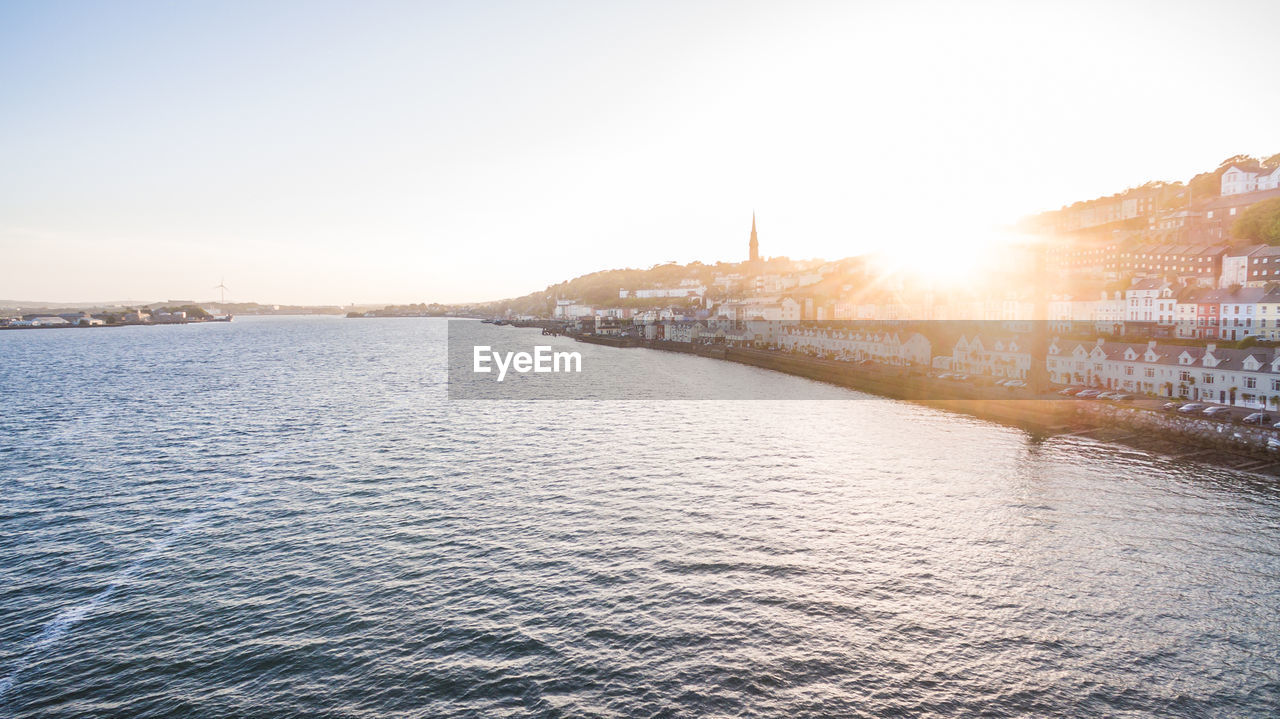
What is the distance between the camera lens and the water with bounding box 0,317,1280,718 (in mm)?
16047

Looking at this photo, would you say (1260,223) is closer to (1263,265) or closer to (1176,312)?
(1263,265)

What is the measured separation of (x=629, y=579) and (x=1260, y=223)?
118 metres

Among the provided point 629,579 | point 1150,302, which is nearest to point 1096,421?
point 629,579

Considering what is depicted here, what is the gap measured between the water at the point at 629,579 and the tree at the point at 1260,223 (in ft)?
256

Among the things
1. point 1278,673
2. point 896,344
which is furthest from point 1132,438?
point 896,344

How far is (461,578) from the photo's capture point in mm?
21812

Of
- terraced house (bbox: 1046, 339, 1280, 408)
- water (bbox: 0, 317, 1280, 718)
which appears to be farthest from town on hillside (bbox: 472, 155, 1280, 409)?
water (bbox: 0, 317, 1280, 718)

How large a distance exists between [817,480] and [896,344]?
190 feet

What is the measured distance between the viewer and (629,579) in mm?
21844

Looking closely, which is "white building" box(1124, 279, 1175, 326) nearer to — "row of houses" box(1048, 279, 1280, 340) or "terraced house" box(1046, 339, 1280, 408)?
"row of houses" box(1048, 279, 1280, 340)

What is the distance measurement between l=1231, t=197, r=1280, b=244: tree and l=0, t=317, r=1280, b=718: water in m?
78.1

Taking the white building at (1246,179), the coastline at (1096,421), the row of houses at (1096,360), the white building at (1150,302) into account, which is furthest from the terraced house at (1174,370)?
the white building at (1246,179)

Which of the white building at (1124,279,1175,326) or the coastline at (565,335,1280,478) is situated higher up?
the white building at (1124,279,1175,326)

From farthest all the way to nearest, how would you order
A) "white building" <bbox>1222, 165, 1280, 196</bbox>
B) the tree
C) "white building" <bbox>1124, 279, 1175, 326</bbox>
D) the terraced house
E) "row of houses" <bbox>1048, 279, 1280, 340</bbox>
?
"white building" <bbox>1222, 165, 1280, 196</bbox> < the tree < "white building" <bbox>1124, 279, 1175, 326</bbox> < "row of houses" <bbox>1048, 279, 1280, 340</bbox> < the terraced house
